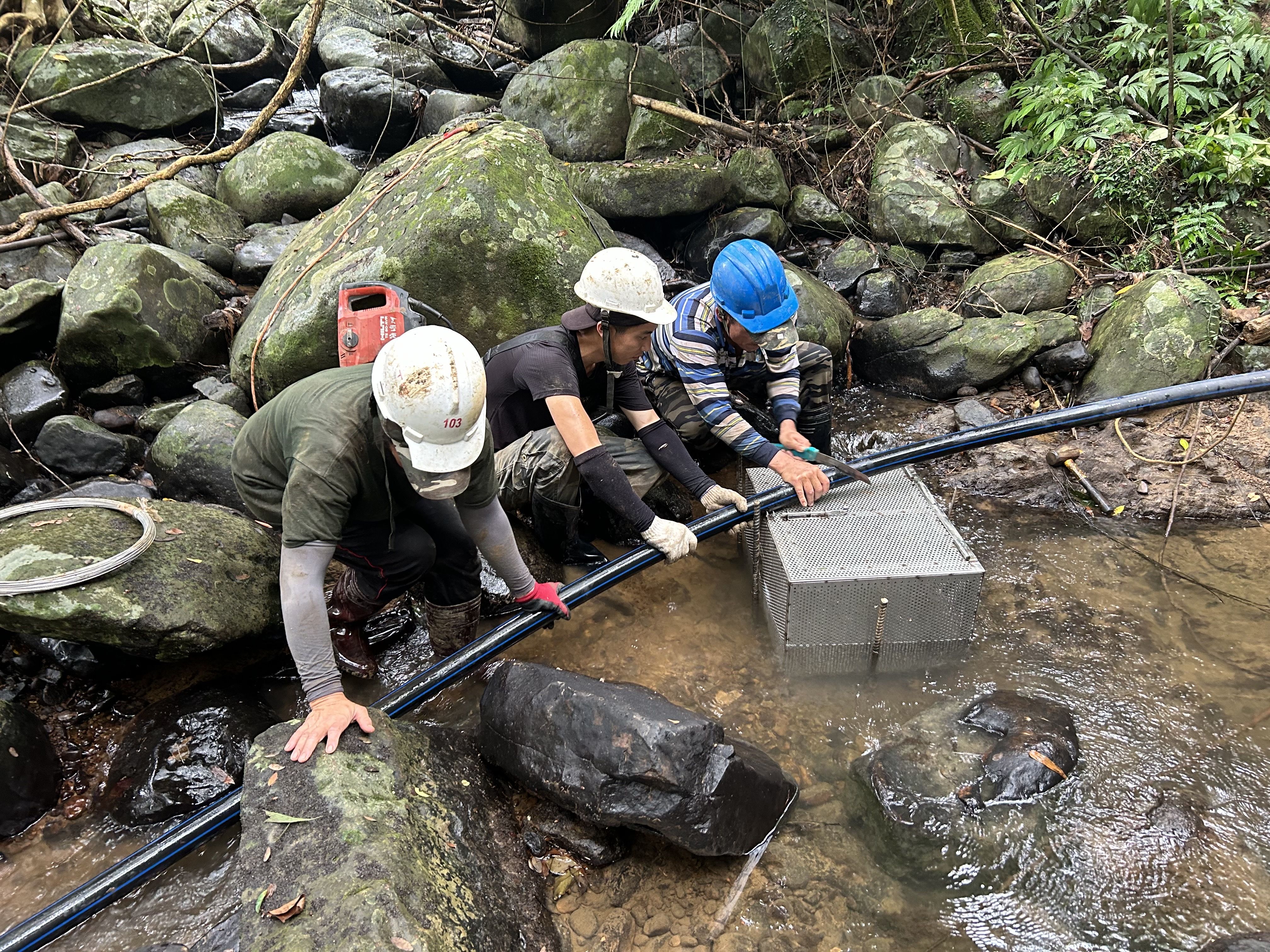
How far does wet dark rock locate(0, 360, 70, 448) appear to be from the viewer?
4.51 metres

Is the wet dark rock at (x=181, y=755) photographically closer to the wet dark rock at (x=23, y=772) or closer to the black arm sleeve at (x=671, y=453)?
the wet dark rock at (x=23, y=772)

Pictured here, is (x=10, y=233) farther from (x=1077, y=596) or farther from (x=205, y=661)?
(x=1077, y=596)

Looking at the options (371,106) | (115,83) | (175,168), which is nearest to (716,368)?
(175,168)

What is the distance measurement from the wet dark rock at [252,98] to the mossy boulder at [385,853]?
1058 cm

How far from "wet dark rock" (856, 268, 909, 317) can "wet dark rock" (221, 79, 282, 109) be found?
28.7ft

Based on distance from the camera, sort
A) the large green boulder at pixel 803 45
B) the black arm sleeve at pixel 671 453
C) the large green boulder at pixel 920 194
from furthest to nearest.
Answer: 1. the large green boulder at pixel 803 45
2. the large green boulder at pixel 920 194
3. the black arm sleeve at pixel 671 453

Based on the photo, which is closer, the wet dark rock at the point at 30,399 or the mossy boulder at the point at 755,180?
the wet dark rock at the point at 30,399

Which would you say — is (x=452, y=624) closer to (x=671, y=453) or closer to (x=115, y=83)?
(x=671, y=453)

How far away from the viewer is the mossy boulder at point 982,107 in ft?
22.8

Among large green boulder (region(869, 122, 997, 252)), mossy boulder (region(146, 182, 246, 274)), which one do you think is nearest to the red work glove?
mossy boulder (region(146, 182, 246, 274))

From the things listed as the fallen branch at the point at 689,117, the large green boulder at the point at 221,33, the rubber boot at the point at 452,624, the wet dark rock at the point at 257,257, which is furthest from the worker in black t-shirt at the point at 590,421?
the large green boulder at the point at 221,33

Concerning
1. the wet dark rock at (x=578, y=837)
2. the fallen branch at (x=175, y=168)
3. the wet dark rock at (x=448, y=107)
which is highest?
the fallen branch at (x=175, y=168)

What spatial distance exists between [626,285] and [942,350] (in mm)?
3140

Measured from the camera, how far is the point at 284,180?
6.95 metres
